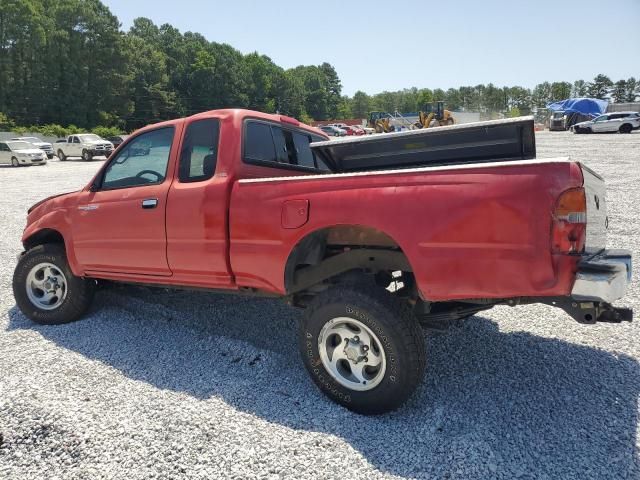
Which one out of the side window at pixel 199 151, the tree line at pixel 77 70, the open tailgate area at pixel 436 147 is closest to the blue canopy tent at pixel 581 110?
the open tailgate area at pixel 436 147

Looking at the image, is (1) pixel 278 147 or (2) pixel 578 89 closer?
(1) pixel 278 147

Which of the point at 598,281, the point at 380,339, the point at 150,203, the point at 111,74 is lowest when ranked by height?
the point at 380,339

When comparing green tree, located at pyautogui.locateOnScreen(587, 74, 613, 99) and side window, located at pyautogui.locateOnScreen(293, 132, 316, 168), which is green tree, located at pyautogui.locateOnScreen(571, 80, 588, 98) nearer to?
green tree, located at pyautogui.locateOnScreen(587, 74, 613, 99)

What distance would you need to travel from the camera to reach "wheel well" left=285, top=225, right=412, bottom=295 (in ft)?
9.76

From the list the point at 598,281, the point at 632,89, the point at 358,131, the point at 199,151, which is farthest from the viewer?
the point at 632,89

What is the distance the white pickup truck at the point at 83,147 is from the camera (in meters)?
33.0

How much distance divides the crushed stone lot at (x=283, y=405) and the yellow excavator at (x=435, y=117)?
85.8ft

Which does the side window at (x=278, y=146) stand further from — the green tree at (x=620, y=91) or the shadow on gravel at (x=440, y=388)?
the green tree at (x=620, y=91)

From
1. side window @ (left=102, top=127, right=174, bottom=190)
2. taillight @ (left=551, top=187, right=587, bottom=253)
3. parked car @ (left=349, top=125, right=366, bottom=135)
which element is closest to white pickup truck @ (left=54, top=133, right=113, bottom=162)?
parked car @ (left=349, top=125, right=366, bottom=135)

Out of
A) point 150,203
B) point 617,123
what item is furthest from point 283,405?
point 617,123

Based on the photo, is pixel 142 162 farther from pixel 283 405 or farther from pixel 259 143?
pixel 283 405

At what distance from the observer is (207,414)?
293 centimetres

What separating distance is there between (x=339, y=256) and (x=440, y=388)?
1169 millimetres

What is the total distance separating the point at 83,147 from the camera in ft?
109
